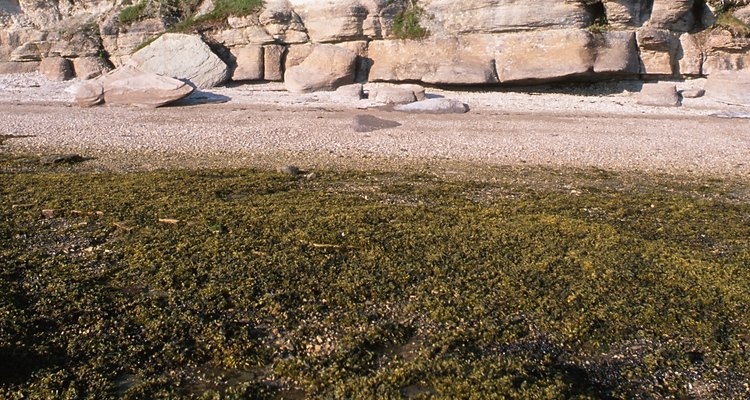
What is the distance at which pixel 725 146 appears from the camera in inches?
504

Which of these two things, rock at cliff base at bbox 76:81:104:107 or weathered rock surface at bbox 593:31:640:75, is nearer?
rock at cliff base at bbox 76:81:104:107

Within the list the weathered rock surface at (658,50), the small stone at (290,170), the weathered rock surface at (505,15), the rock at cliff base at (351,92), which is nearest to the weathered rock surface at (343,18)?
the weathered rock surface at (505,15)

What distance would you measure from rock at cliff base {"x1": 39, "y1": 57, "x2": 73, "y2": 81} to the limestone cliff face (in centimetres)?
109

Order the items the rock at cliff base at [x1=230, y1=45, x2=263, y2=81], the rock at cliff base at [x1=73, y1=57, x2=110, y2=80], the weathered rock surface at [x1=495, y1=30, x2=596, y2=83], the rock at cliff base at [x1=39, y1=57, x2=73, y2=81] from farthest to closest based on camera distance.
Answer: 1. the rock at cliff base at [x1=73, y1=57, x2=110, y2=80]
2. the rock at cliff base at [x1=39, y1=57, x2=73, y2=81]
3. the rock at cliff base at [x1=230, y1=45, x2=263, y2=81]
4. the weathered rock surface at [x1=495, y1=30, x2=596, y2=83]

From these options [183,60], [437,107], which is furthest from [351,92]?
[183,60]

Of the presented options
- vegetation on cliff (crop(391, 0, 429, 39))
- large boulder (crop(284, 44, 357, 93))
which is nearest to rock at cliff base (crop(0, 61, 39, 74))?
large boulder (crop(284, 44, 357, 93))

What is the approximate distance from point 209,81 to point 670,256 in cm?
1812

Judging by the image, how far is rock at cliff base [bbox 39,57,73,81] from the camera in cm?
2322

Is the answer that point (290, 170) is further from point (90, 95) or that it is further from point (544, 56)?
point (544, 56)

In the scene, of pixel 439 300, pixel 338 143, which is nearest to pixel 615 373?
pixel 439 300

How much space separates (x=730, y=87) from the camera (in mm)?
17547

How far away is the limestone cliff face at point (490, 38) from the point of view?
19031 mm

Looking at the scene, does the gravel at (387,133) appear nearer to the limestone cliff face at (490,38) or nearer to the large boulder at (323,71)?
the large boulder at (323,71)

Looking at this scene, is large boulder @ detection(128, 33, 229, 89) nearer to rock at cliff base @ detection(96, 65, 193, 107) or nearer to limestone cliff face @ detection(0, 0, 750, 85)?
limestone cliff face @ detection(0, 0, 750, 85)
